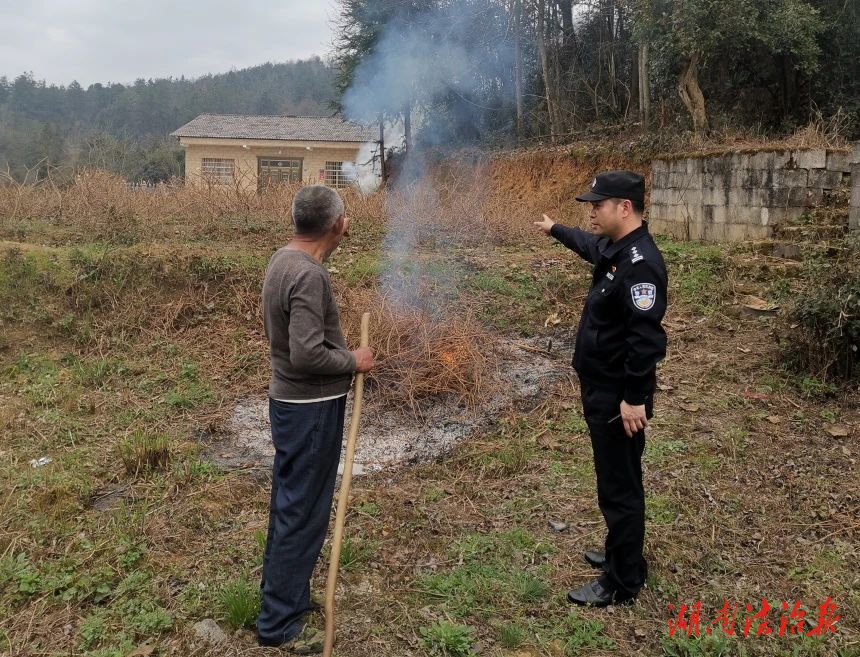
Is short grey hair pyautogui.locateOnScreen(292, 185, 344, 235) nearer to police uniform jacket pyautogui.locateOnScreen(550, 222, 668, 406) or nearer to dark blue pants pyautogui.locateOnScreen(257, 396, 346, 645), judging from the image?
dark blue pants pyautogui.locateOnScreen(257, 396, 346, 645)

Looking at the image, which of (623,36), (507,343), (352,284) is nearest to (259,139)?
(623,36)

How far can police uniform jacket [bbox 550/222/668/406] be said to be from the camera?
2.51 meters

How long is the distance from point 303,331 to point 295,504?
0.71 m

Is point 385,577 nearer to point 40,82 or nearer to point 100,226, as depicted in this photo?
point 100,226

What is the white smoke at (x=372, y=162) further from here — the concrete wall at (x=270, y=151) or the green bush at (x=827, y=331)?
the green bush at (x=827, y=331)

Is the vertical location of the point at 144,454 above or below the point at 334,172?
below

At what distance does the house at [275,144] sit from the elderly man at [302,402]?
18649 millimetres

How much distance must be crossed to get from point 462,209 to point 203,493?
782cm

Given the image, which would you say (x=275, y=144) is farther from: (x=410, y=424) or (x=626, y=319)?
(x=626, y=319)

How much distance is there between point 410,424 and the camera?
17.3ft

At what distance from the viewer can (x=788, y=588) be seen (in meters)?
2.99

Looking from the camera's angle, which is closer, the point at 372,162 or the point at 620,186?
the point at 620,186

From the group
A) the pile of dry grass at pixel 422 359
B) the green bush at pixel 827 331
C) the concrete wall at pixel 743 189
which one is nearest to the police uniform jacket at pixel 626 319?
the pile of dry grass at pixel 422 359

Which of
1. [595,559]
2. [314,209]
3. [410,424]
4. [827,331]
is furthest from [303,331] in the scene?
[827,331]
